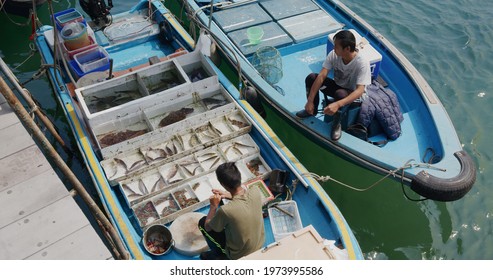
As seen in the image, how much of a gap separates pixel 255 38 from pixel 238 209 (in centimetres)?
442

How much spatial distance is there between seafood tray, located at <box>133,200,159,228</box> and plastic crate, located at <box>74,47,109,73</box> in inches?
112

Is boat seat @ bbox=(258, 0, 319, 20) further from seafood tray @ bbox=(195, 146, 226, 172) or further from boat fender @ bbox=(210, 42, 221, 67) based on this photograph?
seafood tray @ bbox=(195, 146, 226, 172)

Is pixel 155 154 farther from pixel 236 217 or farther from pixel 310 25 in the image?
pixel 310 25

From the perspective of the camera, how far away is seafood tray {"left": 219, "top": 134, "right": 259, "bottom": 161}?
625 cm

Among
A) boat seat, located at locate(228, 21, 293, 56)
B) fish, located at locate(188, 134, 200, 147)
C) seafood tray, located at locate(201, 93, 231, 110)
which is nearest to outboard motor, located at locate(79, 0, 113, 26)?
boat seat, located at locate(228, 21, 293, 56)

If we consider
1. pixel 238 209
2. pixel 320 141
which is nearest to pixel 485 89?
pixel 320 141

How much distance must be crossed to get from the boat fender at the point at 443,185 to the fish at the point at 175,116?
3307 mm

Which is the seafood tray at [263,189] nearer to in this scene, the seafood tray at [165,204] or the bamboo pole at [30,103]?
the seafood tray at [165,204]

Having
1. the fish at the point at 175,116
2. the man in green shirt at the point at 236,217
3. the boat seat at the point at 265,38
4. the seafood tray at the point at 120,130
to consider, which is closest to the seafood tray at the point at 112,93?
the seafood tray at the point at 120,130

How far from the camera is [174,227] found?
544 centimetres

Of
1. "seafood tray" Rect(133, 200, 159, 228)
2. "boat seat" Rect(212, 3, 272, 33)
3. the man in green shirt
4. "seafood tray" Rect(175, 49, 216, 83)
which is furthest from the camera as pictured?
"boat seat" Rect(212, 3, 272, 33)

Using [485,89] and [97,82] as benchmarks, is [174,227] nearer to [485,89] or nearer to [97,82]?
[97,82]

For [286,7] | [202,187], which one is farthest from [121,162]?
[286,7]

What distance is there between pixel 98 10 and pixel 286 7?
3558 millimetres
